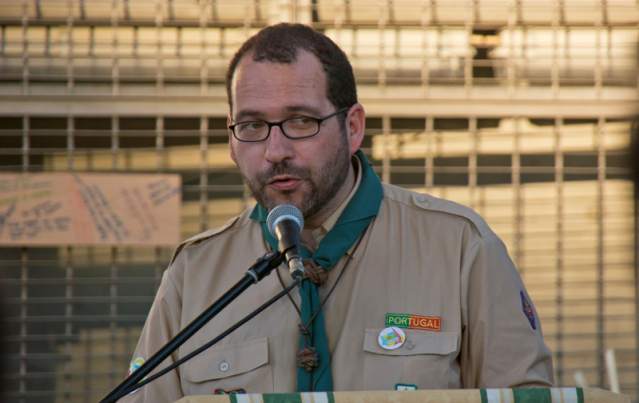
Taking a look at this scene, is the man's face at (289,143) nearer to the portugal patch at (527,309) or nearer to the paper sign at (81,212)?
the portugal patch at (527,309)

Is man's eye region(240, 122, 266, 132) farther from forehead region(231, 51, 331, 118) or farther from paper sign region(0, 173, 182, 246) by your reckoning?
paper sign region(0, 173, 182, 246)

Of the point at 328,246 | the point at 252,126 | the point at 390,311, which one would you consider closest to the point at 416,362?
the point at 390,311

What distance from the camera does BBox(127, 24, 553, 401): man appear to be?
87.7 inches

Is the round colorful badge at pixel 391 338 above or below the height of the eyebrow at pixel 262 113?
below

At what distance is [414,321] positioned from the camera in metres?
2.28

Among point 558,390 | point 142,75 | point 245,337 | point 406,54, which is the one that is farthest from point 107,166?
point 558,390

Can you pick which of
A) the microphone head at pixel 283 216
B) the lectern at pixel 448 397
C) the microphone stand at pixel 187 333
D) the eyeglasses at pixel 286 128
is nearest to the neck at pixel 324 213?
the eyeglasses at pixel 286 128

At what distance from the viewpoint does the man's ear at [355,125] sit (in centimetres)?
252

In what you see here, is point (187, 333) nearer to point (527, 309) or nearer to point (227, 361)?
point (227, 361)

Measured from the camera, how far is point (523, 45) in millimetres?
4992

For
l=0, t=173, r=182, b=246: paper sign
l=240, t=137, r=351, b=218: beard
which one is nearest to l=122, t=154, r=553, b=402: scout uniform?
l=240, t=137, r=351, b=218: beard

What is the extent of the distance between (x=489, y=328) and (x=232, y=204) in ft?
9.97

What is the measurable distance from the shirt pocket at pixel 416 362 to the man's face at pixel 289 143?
53 cm

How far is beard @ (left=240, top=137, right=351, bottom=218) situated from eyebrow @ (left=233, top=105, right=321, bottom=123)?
0.54 feet
